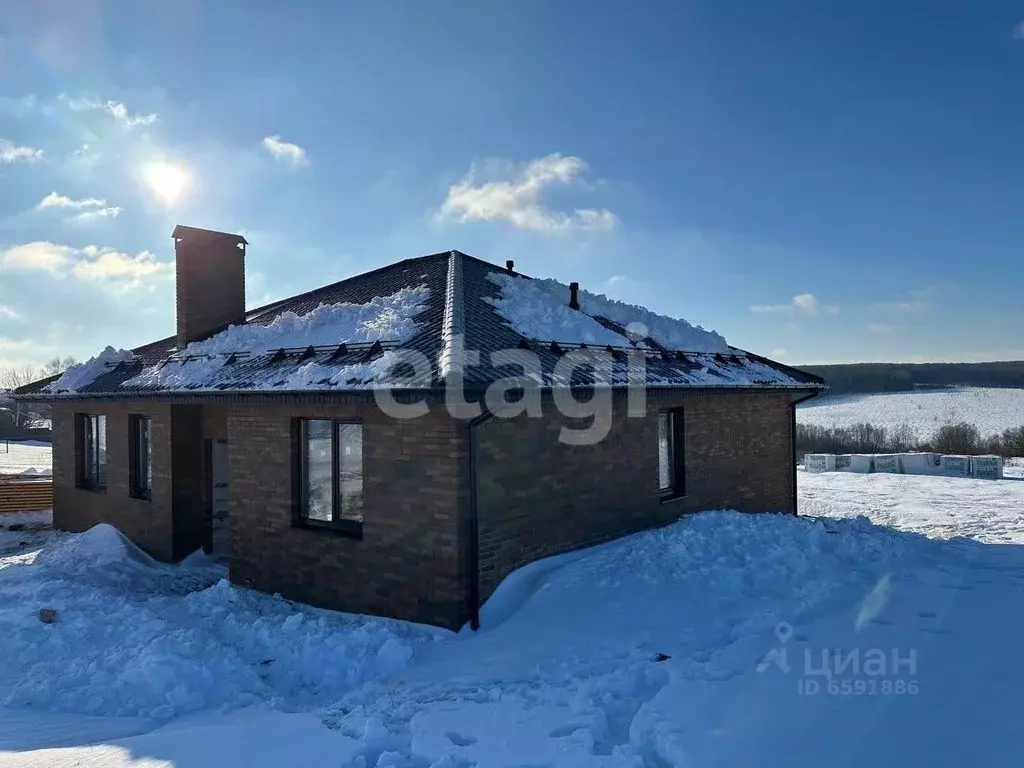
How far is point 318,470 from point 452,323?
2489mm

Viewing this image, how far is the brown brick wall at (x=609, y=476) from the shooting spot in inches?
267

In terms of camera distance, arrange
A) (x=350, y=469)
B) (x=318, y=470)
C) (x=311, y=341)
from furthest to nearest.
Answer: (x=311, y=341) → (x=318, y=470) → (x=350, y=469)

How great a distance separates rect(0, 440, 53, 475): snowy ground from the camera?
27.2 metres

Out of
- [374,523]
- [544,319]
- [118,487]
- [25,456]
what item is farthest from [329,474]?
[25,456]

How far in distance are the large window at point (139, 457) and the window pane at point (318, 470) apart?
16.4 ft

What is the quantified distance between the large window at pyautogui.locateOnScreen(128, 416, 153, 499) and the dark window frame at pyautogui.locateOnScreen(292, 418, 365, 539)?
4899mm

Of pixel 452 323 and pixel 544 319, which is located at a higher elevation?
pixel 544 319

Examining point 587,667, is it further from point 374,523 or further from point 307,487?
point 307,487

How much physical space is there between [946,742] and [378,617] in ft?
16.8

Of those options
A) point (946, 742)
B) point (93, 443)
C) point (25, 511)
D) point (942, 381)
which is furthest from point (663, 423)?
point (942, 381)

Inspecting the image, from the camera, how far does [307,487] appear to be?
26.4ft

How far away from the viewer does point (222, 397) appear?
8.18 meters

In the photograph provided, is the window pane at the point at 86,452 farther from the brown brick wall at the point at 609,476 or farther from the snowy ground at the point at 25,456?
the snowy ground at the point at 25,456

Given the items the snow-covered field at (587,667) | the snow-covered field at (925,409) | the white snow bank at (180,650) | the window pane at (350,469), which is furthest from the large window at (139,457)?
the snow-covered field at (925,409)
